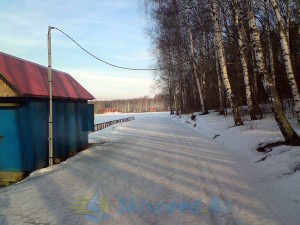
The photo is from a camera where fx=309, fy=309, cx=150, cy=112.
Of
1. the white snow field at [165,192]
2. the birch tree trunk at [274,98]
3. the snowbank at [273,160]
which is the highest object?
the birch tree trunk at [274,98]

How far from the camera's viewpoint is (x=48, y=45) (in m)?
9.96

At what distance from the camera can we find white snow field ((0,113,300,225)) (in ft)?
15.5

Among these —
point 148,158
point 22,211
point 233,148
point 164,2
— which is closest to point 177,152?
point 148,158

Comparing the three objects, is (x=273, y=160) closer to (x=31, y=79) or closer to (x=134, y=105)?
(x=31, y=79)

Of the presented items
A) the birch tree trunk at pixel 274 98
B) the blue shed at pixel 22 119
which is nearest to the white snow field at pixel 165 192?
the birch tree trunk at pixel 274 98

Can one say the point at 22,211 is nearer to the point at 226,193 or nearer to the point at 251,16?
the point at 226,193

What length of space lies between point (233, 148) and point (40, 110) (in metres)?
6.82

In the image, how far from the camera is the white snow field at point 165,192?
15.5ft

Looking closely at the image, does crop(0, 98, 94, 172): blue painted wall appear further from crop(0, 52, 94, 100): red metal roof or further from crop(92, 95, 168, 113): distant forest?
crop(92, 95, 168, 113): distant forest

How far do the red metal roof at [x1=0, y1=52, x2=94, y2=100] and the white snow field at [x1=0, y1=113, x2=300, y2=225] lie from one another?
2536 mm

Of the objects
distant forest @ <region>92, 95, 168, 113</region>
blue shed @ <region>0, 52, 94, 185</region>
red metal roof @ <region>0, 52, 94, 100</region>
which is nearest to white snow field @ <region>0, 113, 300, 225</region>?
blue shed @ <region>0, 52, 94, 185</region>

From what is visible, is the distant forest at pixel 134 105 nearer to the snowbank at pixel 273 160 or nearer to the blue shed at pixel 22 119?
the snowbank at pixel 273 160

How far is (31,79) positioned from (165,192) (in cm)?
654

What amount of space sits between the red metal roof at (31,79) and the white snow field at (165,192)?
254 centimetres
